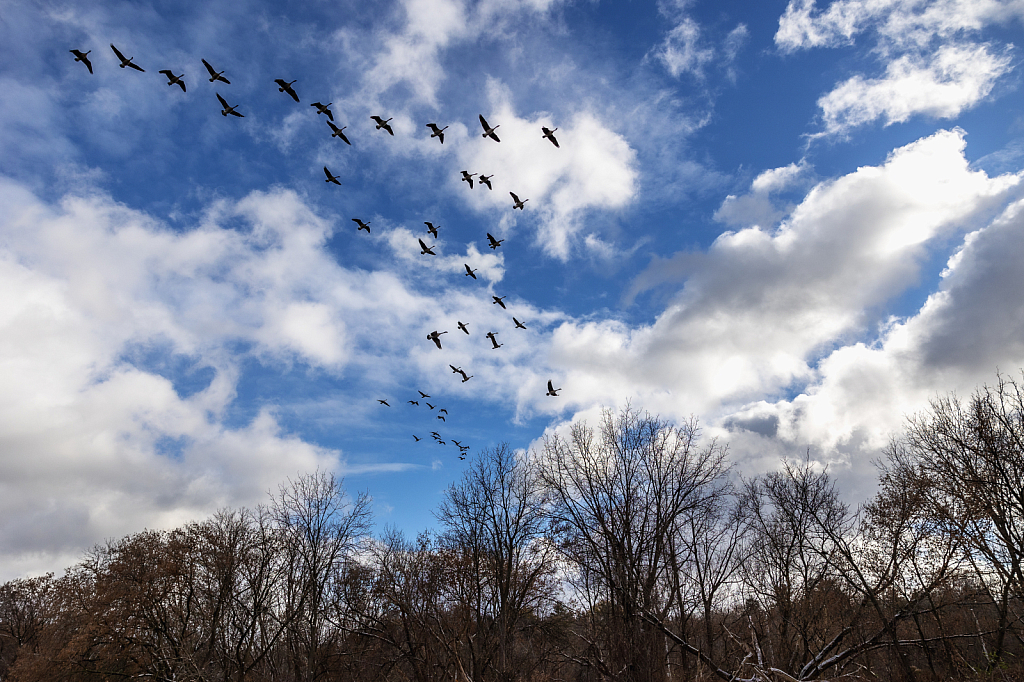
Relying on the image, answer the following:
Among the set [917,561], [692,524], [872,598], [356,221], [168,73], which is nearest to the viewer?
[168,73]

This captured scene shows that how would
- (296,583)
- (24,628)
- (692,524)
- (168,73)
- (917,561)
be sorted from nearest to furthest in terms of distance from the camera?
(168,73)
(917,561)
(692,524)
(296,583)
(24,628)

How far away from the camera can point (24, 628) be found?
4881 cm

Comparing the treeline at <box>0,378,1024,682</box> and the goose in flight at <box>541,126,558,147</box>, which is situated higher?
the goose in flight at <box>541,126,558,147</box>

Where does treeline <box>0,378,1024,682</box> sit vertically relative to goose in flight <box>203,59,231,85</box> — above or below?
below

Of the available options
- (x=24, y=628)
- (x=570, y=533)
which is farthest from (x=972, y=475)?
(x=24, y=628)

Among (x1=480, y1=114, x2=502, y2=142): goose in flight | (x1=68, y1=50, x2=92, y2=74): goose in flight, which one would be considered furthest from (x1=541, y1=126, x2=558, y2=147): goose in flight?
(x1=68, y1=50, x2=92, y2=74): goose in flight

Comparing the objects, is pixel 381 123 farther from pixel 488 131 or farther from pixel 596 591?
pixel 596 591

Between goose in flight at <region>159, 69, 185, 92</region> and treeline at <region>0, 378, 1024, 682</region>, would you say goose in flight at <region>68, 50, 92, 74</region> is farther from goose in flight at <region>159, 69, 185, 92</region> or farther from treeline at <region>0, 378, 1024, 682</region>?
treeline at <region>0, 378, 1024, 682</region>

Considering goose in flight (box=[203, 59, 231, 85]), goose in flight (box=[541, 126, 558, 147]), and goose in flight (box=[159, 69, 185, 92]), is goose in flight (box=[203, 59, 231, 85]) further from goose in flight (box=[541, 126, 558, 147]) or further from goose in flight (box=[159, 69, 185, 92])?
goose in flight (box=[541, 126, 558, 147])

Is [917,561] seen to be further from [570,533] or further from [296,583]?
[296,583]

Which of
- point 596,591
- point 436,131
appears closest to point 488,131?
point 436,131

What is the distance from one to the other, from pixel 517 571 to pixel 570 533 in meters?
6.54

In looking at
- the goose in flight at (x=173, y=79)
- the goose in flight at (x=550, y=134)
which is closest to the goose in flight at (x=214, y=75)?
the goose in flight at (x=173, y=79)

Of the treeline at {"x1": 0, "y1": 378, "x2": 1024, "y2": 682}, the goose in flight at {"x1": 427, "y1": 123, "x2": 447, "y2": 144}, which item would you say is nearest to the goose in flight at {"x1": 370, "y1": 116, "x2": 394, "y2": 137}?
the goose in flight at {"x1": 427, "y1": 123, "x2": 447, "y2": 144}
